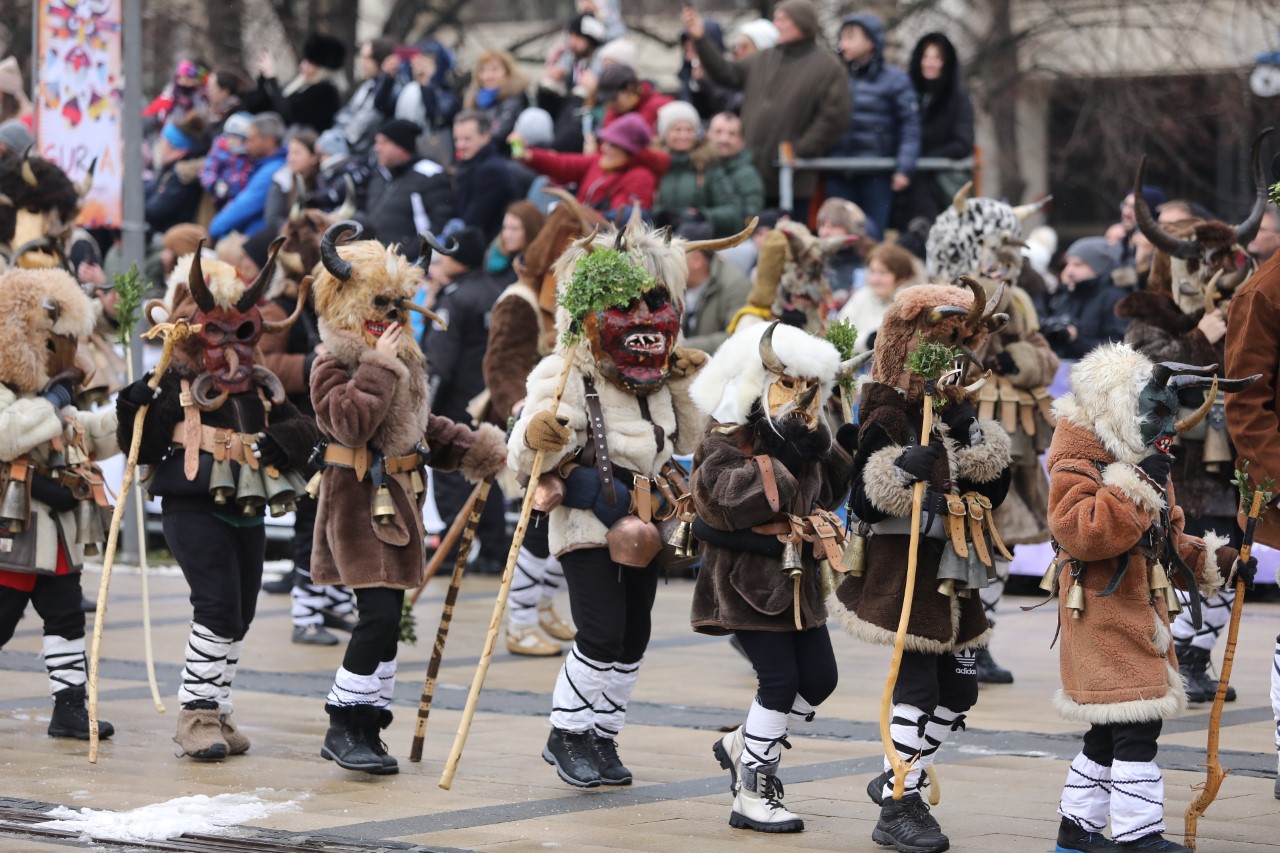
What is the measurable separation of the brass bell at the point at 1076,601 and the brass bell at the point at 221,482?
3565mm

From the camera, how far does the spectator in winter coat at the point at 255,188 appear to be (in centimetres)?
1606

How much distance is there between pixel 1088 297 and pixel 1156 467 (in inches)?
308

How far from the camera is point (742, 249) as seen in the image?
1425 centimetres

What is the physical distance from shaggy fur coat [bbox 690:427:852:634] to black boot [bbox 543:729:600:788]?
2.89 ft

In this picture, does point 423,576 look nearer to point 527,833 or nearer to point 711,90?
point 527,833

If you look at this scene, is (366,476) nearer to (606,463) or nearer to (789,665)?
(606,463)

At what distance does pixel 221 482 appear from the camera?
827cm

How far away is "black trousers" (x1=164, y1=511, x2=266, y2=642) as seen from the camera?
8359mm

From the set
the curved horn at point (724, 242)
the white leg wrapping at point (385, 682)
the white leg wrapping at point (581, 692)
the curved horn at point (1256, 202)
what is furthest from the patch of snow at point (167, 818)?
the curved horn at point (1256, 202)

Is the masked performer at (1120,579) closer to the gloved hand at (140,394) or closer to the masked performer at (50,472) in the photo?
the gloved hand at (140,394)

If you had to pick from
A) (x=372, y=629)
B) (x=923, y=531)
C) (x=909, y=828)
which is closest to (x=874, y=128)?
(x=372, y=629)

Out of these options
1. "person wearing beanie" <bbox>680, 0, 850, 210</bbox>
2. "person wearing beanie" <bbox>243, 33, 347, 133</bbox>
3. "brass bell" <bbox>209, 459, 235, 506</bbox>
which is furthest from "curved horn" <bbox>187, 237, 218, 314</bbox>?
"person wearing beanie" <bbox>243, 33, 347, 133</bbox>

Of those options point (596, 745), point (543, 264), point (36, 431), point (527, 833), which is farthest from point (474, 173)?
point (527, 833)

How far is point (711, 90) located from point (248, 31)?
1236cm
